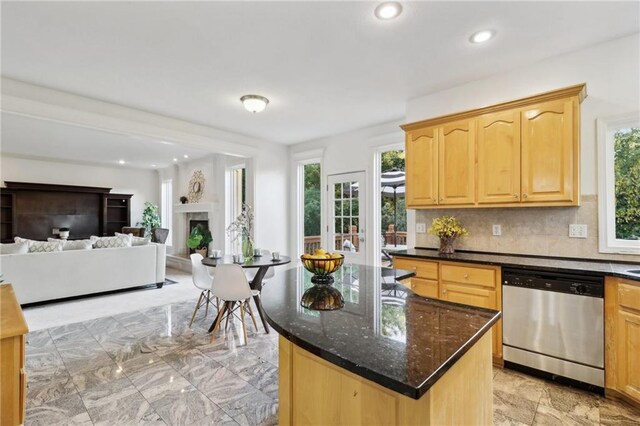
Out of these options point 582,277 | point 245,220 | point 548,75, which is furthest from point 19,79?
point 582,277

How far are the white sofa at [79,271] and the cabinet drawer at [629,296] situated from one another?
593 cm

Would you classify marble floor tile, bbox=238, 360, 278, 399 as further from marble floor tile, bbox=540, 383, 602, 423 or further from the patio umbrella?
the patio umbrella

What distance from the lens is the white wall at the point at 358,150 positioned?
4605 millimetres

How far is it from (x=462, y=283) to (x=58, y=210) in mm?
9336

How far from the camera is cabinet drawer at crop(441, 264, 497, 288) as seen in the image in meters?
2.63

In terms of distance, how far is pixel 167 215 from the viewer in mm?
9078

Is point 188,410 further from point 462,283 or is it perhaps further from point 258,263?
point 462,283

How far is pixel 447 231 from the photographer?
3230 millimetres

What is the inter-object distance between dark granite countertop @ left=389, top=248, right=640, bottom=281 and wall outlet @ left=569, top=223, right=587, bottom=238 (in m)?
0.21

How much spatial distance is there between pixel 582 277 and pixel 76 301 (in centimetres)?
610

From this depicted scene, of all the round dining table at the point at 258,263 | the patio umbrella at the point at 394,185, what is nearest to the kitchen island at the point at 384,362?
the round dining table at the point at 258,263

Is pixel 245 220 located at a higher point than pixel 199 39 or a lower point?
lower

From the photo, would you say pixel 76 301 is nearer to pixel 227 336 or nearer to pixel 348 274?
pixel 227 336

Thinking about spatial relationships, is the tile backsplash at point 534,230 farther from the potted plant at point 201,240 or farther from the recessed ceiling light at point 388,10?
the potted plant at point 201,240
